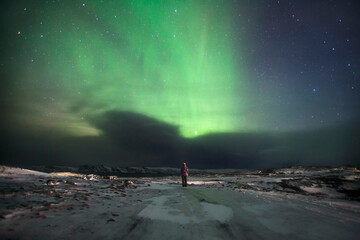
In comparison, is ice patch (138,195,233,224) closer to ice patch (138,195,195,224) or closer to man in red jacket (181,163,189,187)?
ice patch (138,195,195,224)

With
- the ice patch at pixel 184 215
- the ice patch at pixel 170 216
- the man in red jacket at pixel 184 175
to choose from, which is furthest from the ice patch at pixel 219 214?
the man in red jacket at pixel 184 175

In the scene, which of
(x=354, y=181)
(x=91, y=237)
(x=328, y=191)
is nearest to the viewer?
(x=91, y=237)

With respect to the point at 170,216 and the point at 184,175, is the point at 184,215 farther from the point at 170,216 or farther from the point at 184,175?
the point at 184,175

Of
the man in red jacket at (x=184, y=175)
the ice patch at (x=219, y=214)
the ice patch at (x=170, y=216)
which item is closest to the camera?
the ice patch at (x=170, y=216)

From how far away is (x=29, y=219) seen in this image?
4285 millimetres

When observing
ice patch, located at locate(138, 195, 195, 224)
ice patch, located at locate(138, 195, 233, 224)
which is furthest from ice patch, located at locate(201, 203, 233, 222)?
ice patch, located at locate(138, 195, 195, 224)

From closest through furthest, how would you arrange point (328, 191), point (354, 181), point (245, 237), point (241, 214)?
point (245, 237) → point (241, 214) → point (328, 191) → point (354, 181)

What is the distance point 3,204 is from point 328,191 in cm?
1911

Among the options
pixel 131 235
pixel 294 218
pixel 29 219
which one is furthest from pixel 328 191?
pixel 29 219

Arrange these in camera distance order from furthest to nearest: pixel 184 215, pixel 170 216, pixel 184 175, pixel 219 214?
pixel 184 175, pixel 219 214, pixel 184 215, pixel 170 216

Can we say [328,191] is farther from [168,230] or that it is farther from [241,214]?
[168,230]

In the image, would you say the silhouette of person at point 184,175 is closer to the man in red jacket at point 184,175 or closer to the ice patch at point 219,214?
the man in red jacket at point 184,175

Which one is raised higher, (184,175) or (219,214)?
(184,175)

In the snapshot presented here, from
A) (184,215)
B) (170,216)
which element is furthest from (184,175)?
(170,216)
